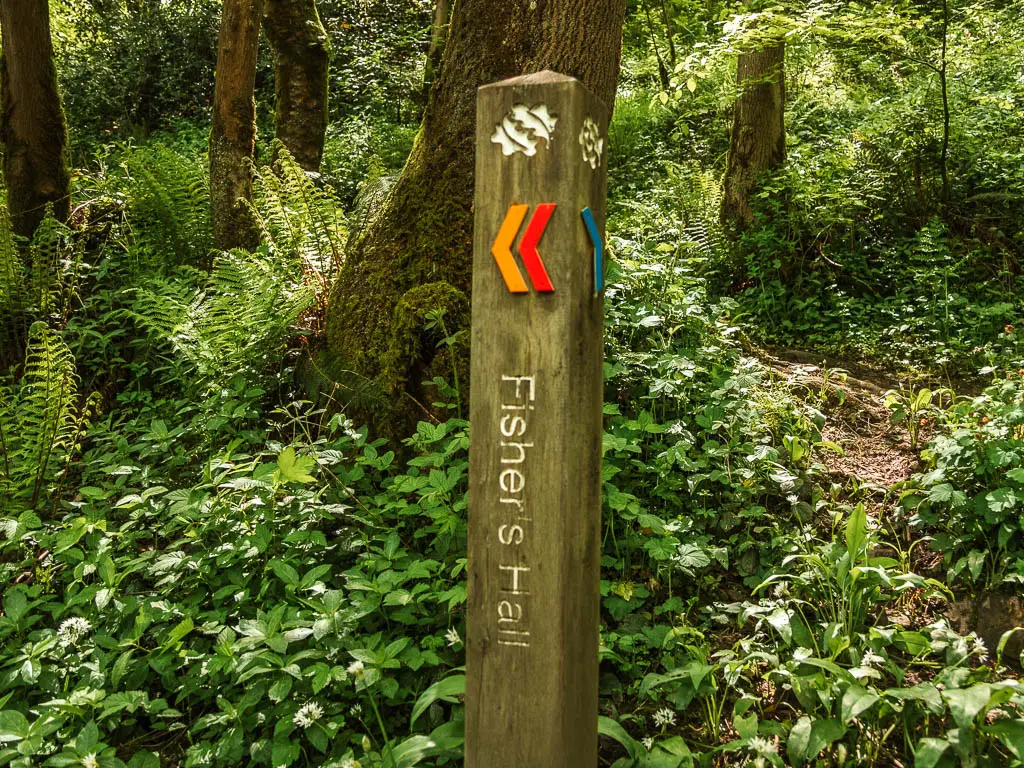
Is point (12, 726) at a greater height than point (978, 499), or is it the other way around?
point (978, 499)

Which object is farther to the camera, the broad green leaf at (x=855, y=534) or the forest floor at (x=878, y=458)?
the forest floor at (x=878, y=458)

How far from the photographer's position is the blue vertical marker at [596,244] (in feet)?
6.98

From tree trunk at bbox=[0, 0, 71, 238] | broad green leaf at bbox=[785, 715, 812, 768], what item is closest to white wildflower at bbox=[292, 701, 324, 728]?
broad green leaf at bbox=[785, 715, 812, 768]

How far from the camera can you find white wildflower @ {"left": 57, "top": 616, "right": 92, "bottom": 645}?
2900 millimetres

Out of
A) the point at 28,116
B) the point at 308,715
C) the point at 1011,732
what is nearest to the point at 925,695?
the point at 1011,732

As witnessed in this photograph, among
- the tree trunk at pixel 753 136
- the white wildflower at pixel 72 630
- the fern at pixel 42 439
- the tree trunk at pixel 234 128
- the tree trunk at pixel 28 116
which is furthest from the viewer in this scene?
the tree trunk at pixel 753 136

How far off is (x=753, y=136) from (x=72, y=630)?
717 centimetres

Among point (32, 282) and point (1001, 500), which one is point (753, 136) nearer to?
point (1001, 500)

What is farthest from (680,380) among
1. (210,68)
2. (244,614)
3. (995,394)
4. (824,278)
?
(210,68)

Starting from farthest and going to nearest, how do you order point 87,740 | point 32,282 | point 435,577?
point 32,282, point 435,577, point 87,740

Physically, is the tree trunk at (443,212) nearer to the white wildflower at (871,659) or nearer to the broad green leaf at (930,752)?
the white wildflower at (871,659)

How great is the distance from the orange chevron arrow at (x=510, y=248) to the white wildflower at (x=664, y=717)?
1590 millimetres

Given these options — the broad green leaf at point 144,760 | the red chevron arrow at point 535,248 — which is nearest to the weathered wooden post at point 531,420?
the red chevron arrow at point 535,248

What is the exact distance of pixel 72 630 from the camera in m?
3.03
